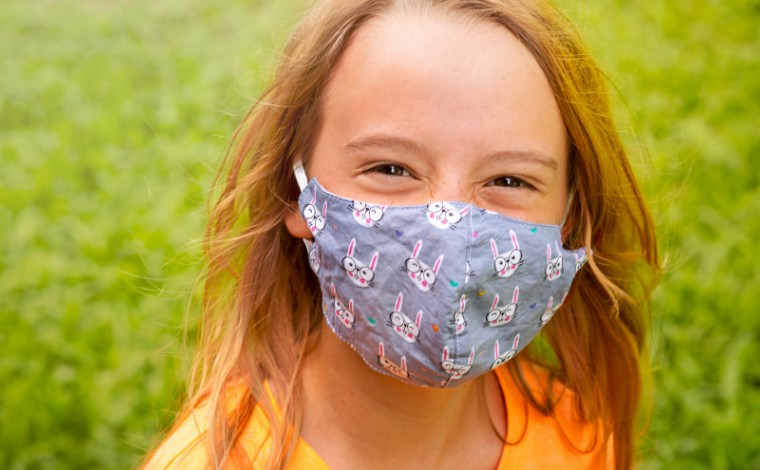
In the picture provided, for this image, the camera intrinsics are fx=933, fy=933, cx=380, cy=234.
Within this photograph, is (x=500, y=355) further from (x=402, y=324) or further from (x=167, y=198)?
(x=167, y=198)

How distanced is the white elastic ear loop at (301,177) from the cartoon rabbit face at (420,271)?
1.25ft

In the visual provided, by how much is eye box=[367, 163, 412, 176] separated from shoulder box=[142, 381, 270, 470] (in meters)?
0.69

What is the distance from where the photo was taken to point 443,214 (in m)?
2.09

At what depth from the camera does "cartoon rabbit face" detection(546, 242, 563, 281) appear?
225 cm

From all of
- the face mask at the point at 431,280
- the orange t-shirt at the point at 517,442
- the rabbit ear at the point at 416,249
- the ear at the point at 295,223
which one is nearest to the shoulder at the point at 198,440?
the orange t-shirt at the point at 517,442

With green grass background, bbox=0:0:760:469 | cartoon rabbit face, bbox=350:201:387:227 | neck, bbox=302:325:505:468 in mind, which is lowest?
green grass background, bbox=0:0:760:469

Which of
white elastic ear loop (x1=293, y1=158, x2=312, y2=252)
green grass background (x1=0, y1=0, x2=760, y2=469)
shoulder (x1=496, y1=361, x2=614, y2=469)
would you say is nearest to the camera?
white elastic ear loop (x1=293, y1=158, x2=312, y2=252)

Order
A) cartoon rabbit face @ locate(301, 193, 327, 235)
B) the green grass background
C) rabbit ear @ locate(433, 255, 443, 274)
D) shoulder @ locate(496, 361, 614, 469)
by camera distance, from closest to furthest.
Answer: rabbit ear @ locate(433, 255, 443, 274) < cartoon rabbit face @ locate(301, 193, 327, 235) < shoulder @ locate(496, 361, 614, 469) < the green grass background

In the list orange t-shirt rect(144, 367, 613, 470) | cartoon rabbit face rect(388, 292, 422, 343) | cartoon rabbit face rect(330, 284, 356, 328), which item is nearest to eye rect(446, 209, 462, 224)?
cartoon rabbit face rect(388, 292, 422, 343)

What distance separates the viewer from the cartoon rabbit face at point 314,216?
2266 millimetres

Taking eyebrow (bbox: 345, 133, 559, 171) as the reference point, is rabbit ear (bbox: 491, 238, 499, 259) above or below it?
below

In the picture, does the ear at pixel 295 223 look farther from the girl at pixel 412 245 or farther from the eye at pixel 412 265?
the eye at pixel 412 265

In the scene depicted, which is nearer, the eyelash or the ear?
the eyelash

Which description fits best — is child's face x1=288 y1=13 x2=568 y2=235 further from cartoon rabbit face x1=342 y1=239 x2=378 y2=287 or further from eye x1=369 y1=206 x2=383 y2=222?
cartoon rabbit face x1=342 y1=239 x2=378 y2=287
